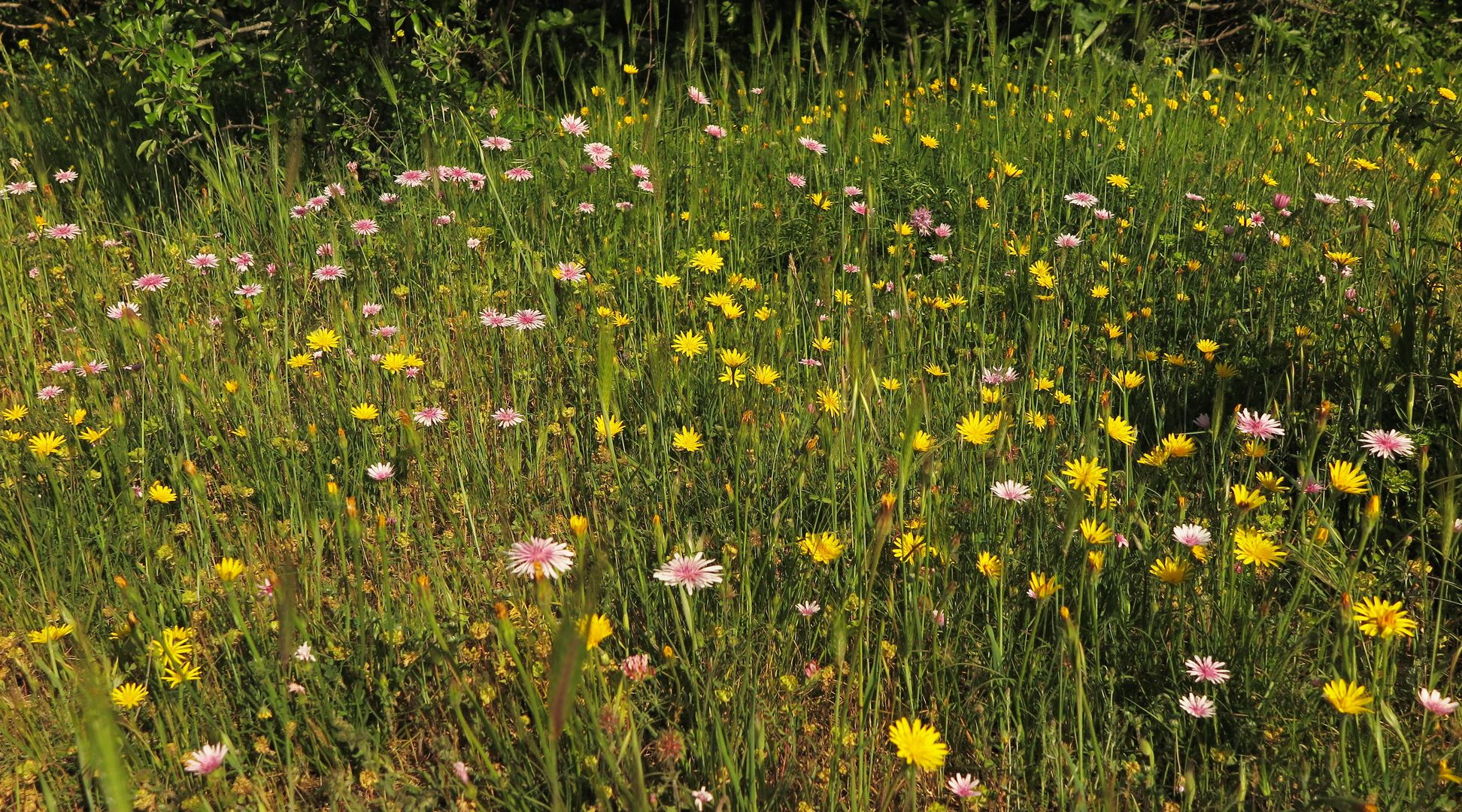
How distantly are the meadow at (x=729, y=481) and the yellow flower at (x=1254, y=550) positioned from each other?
0.01m

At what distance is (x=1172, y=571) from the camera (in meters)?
1.39

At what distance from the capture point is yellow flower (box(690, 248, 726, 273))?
2.54 metres

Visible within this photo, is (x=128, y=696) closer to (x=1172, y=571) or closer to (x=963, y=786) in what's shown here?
(x=963, y=786)

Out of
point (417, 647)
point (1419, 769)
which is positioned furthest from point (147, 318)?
point (1419, 769)

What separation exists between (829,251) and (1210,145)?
1601 mm

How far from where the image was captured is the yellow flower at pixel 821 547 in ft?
4.95

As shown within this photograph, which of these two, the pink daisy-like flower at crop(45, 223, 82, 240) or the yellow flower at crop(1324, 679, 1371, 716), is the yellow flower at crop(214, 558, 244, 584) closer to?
the yellow flower at crop(1324, 679, 1371, 716)

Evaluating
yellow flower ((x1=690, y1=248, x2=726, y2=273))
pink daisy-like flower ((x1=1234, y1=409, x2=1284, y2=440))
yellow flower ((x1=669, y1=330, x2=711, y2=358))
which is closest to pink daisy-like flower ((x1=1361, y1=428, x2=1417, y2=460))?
pink daisy-like flower ((x1=1234, y1=409, x2=1284, y2=440))

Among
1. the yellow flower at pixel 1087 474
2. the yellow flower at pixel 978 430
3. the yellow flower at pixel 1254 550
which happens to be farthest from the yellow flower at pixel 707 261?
the yellow flower at pixel 1254 550

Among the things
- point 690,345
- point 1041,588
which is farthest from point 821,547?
point 690,345

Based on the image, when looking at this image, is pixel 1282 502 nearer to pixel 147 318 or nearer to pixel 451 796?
pixel 451 796

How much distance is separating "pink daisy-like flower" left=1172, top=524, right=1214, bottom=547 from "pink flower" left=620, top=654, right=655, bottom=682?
80 centimetres

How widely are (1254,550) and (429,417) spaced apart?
4.81ft

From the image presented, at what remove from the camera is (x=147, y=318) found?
2324 millimetres
